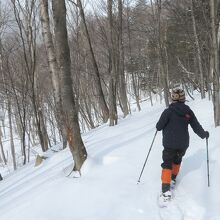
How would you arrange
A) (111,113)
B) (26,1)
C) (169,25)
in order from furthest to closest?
1. (169,25)
2. (26,1)
3. (111,113)

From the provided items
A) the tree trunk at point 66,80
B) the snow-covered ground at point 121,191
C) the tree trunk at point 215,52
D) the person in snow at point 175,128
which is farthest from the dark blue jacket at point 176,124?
the tree trunk at point 215,52

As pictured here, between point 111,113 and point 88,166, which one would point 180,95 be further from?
point 111,113

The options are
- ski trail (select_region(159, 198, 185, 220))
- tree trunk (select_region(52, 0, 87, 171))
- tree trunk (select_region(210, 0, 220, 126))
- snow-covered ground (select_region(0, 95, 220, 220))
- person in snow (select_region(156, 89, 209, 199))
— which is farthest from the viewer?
tree trunk (select_region(210, 0, 220, 126))

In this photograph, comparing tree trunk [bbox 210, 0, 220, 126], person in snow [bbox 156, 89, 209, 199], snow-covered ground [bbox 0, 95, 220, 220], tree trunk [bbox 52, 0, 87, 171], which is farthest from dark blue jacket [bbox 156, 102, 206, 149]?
tree trunk [bbox 210, 0, 220, 126]

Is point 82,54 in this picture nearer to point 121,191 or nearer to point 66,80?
point 66,80

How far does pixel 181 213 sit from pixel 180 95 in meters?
1.82

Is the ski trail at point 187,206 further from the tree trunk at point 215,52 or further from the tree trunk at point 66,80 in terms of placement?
the tree trunk at point 215,52

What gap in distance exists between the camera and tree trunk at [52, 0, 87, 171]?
6.85 m

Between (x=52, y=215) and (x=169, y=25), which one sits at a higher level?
(x=169, y=25)

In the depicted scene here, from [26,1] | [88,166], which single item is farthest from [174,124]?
[26,1]

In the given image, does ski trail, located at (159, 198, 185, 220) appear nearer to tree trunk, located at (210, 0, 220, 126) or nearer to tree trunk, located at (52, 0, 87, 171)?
tree trunk, located at (52, 0, 87, 171)

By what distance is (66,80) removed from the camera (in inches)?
273

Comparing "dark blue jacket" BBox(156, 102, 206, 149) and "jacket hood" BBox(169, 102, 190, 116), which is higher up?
"jacket hood" BBox(169, 102, 190, 116)

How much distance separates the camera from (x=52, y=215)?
207 inches
